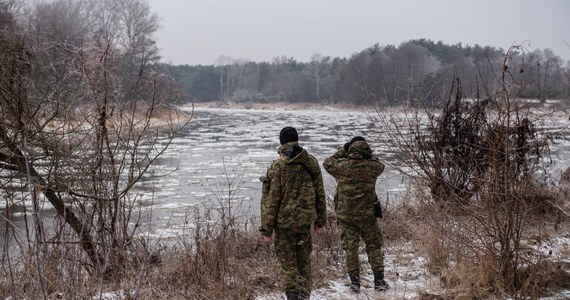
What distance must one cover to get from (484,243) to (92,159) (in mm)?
4315

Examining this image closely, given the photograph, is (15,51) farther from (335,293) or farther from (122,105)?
(335,293)

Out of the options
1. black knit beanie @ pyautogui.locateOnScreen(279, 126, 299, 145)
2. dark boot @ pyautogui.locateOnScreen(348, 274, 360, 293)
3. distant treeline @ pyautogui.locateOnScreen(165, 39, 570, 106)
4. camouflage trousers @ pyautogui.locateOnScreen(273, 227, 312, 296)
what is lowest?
dark boot @ pyautogui.locateOnScreen(348, 274, 360, 293)

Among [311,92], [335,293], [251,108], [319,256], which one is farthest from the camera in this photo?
[311,92]

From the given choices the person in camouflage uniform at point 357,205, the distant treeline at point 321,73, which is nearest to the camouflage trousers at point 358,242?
the person in camouflage uniform at point 357,205

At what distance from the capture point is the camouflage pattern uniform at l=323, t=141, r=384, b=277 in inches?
189

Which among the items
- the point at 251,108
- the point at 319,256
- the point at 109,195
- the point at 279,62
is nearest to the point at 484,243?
the point at 319,256

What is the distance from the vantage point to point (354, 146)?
4.82m

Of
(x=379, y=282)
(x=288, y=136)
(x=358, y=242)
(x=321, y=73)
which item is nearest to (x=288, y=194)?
(x=288, y=136)

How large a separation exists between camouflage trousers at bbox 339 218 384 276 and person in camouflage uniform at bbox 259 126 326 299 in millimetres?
569

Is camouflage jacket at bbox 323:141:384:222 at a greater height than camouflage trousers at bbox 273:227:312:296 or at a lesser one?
greater

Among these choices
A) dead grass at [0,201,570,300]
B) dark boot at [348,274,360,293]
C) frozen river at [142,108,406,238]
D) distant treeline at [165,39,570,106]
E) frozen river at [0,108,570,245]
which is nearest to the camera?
dead grass at [0,201,570,300]

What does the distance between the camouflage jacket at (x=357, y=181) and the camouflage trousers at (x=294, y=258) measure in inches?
23.5

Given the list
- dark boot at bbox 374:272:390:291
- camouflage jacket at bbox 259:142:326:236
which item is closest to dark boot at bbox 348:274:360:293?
dark boot at bbox 374:272:390:291

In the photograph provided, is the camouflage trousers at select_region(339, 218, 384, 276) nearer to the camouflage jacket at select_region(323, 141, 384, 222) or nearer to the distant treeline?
the camouflage jacket at select_region(323, 141, 384, 222)
